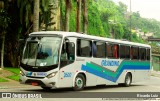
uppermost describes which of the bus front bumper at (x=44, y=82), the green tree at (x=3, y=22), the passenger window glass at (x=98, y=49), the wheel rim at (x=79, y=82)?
the green tree at (x=3, y=22)

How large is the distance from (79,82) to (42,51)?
2.75m

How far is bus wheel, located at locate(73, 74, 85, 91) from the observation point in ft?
66.6

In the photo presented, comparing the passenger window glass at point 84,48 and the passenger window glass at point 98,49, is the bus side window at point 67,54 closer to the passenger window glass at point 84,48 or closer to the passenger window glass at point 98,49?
the passenger window glass at point 84,48

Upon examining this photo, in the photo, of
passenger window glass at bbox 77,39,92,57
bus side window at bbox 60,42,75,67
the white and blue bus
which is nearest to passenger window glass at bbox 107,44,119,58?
the white and blue bus

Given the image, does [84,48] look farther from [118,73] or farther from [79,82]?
[118,73]

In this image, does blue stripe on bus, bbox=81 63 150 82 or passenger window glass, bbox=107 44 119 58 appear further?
passenger window glass, bbox=107 44 119 58

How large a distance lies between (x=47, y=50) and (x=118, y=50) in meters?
7.07

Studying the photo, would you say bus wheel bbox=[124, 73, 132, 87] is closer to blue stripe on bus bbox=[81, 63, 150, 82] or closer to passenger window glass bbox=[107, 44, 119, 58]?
blue stripe on bus bbox=[81, 63, 150, 82]

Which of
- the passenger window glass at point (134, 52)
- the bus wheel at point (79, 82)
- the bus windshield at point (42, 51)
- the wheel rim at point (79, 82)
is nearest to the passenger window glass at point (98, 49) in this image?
the bus wheel at point (79, 82)

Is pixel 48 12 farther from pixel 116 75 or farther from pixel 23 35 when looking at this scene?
pixel 116 75

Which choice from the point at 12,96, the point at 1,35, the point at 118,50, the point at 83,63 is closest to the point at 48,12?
the point at 1,35

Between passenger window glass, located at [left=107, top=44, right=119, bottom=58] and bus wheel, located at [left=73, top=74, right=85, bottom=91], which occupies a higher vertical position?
passenger window glass, located at [left=107, top=44, right=119, bottom=58]

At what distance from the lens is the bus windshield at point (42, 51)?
749 inches

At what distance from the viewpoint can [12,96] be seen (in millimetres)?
16719
